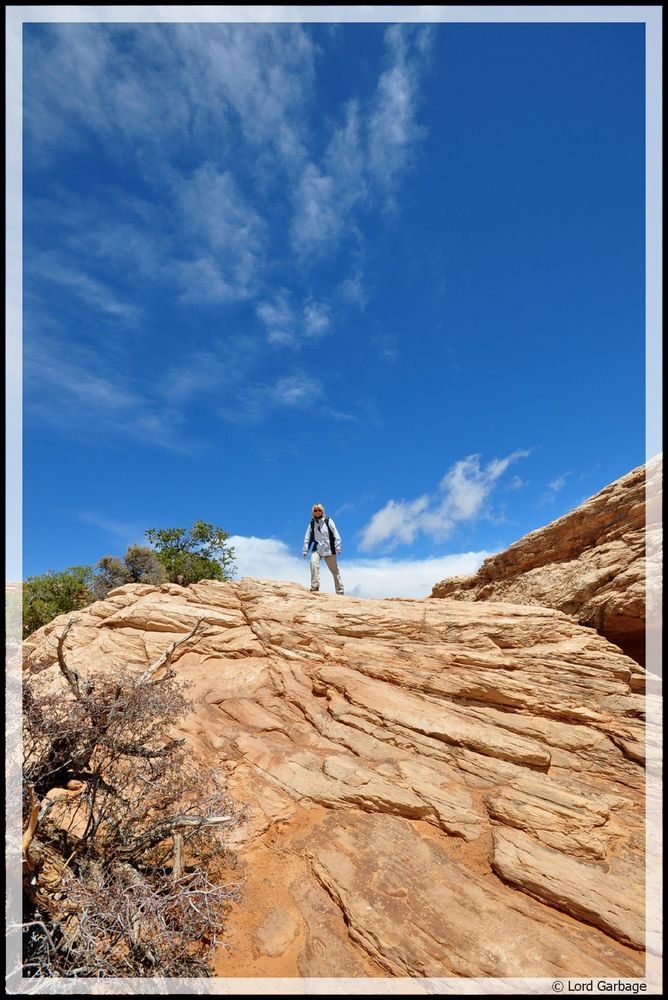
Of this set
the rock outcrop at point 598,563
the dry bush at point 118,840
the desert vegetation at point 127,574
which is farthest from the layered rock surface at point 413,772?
the desert vegetation at point 127,574

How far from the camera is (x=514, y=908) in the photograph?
22.2 ft

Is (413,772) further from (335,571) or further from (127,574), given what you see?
(127,574)

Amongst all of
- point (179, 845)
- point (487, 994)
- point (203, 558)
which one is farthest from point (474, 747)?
point (203, 558)

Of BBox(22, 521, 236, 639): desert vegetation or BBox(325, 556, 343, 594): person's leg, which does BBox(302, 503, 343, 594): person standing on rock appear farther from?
BBox(22, 521, 236, 639): desert vegetation

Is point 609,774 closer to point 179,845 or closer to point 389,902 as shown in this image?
point 389,902

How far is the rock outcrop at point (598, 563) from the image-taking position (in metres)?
11.7

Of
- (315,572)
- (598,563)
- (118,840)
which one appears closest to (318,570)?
(315,572)

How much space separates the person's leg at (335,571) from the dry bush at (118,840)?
767 centimetres

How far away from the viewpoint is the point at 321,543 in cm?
1598

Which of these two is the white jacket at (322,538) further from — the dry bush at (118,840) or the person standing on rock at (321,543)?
the dry bush at (118,840)

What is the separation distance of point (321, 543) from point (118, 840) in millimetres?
9943

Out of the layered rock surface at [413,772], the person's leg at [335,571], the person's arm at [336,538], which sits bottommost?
the layered rock surface at [413,772]

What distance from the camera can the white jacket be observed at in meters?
16.0

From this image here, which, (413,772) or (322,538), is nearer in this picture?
(413,772)
